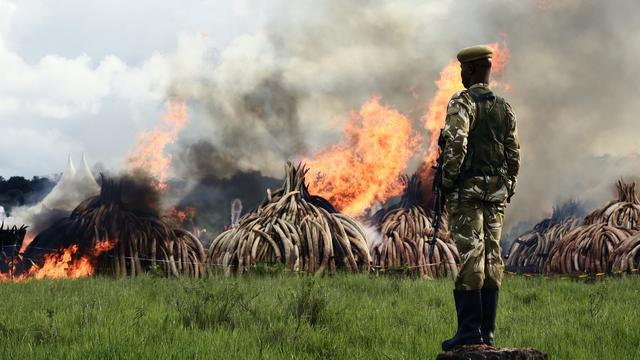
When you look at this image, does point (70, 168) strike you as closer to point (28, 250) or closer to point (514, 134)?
point (28, 250)

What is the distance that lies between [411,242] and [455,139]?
826 centimetres

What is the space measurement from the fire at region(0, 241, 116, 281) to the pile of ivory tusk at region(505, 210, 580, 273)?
8201mm

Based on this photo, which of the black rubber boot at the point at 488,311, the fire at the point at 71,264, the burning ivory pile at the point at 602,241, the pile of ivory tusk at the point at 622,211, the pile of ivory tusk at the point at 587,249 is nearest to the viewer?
the black rubber boot at the point at 488,311

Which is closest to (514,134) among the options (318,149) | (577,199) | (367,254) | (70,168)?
(367,254)

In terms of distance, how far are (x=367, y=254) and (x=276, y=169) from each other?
463cm

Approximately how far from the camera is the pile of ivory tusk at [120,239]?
41.7ft

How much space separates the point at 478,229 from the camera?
17.0ft

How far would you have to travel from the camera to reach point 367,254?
41.0 feet

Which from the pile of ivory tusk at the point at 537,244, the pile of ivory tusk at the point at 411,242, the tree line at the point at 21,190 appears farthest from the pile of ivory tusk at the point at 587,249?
the tree line at the point at 21,190

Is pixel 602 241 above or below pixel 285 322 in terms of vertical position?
above

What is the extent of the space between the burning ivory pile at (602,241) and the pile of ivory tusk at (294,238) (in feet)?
13.0

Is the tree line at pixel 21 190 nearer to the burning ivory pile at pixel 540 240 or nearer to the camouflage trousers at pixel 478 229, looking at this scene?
the burning ivory pile at pixel 540 240

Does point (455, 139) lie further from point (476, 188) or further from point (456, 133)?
point (476, 188)

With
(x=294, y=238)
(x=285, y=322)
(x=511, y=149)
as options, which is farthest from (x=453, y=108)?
(x=294, y=238)
